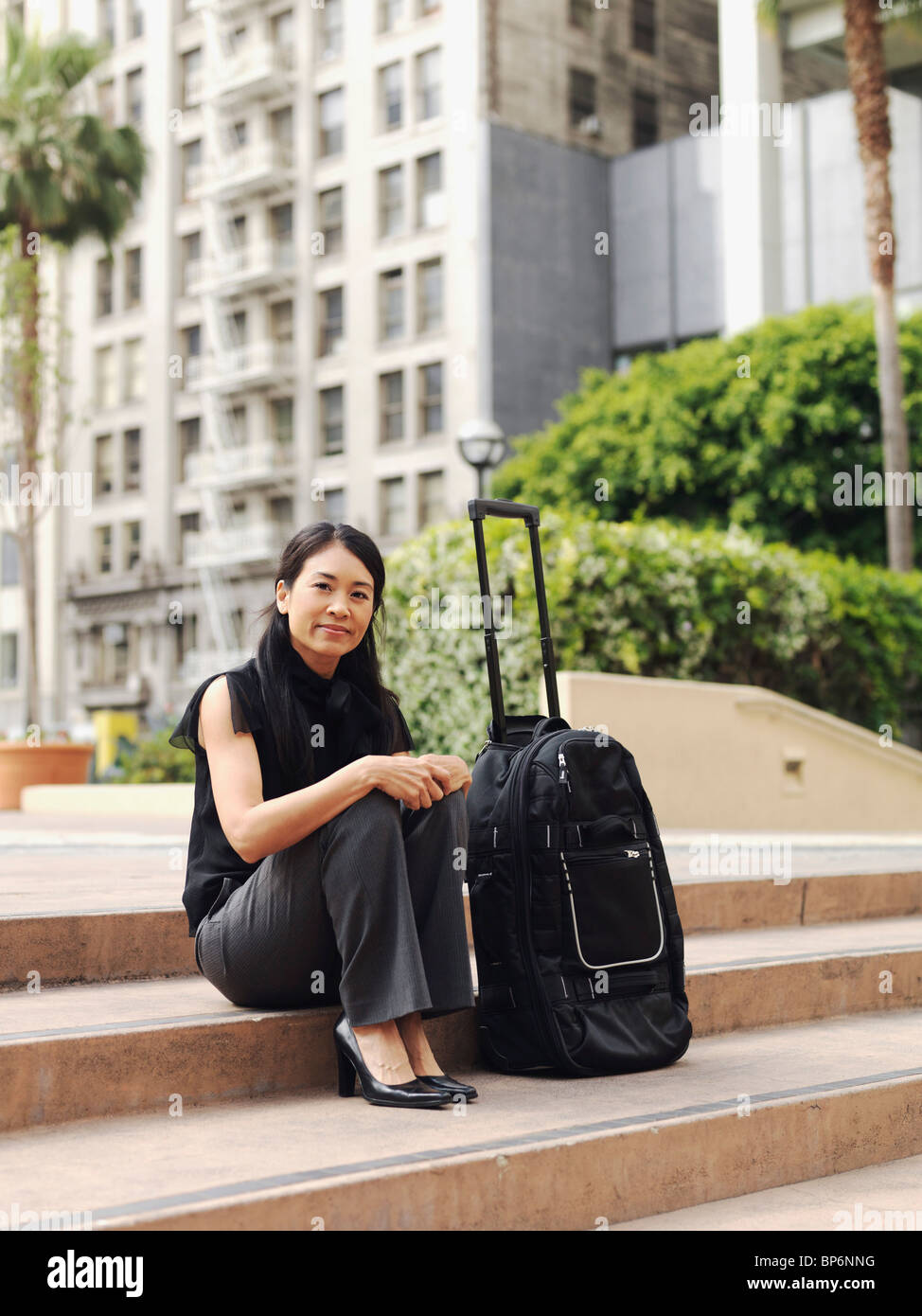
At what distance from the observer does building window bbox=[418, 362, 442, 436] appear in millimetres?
35031

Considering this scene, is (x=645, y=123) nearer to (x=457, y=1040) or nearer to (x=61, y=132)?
(x=61, y=132)

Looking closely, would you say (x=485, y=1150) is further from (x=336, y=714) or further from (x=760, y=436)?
(x=760, y=436)

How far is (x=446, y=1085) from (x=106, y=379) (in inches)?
1691

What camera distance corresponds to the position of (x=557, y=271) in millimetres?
34656

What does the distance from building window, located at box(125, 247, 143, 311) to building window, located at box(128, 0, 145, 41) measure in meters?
6.47

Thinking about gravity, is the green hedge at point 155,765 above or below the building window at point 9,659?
below

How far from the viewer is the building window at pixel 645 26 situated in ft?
123

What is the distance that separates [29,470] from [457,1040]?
13.7m

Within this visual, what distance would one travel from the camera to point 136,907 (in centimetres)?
406

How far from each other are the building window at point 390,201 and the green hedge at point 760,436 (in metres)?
13.0

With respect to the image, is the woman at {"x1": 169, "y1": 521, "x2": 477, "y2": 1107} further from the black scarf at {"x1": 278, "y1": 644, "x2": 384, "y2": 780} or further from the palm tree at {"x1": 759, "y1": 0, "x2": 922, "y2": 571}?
the palm tree at {"x1": 759, "y1": 0, "x2": 922, "y2": 571}

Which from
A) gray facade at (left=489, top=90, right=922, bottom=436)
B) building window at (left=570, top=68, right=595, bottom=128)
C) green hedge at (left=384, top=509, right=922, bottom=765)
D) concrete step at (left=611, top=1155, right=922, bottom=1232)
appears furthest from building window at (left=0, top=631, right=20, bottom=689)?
concrete step at (left=611, top=1155, right=922, bottom=1232)

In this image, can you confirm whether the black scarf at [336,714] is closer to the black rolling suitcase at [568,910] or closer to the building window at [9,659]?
the black rolling suitcase at [568,910]

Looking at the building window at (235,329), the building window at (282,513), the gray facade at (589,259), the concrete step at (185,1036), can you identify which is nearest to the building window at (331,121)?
the building window at (235,329)
